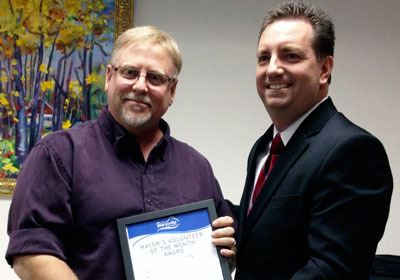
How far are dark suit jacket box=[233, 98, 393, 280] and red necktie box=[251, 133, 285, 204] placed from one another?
0.09 meters

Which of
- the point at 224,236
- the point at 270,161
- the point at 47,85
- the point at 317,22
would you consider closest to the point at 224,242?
the point at 224,236

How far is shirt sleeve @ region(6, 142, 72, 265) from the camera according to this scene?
1.20 metres

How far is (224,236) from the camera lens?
1352 mm

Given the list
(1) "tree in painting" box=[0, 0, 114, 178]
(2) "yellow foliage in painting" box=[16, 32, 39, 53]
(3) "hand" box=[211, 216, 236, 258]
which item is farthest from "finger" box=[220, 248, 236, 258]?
(2) "yellow foliage in painting" box=[16, 32, 39, 53]

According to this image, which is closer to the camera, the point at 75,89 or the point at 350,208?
the point at 350,208

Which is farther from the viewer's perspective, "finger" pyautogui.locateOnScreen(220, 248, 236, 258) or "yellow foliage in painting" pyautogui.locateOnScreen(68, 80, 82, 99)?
"yellow foliage in painting" pyautogui.locateOnScreen(68, 80, 82, 99)

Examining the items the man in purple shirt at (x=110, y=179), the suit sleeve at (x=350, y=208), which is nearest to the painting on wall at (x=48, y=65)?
the man in purple shirt at (x=110, y=179)

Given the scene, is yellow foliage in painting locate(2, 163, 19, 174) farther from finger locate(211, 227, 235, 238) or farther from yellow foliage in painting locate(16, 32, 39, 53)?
finger locate(211, 227, 235, 238)

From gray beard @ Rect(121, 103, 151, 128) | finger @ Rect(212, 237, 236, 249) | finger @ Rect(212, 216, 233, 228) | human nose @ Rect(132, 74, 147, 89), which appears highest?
human nose @ Rect(132, 74, 147, 89)

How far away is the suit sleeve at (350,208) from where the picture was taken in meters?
1.11

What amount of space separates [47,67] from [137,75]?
4.19 ft

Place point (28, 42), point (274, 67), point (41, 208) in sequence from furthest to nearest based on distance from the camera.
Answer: point (28, 42) → point (274, 67) → point (41, 208)

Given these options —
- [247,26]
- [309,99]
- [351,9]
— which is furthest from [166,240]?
[351,9]

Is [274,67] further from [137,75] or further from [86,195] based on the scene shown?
[86,195]
